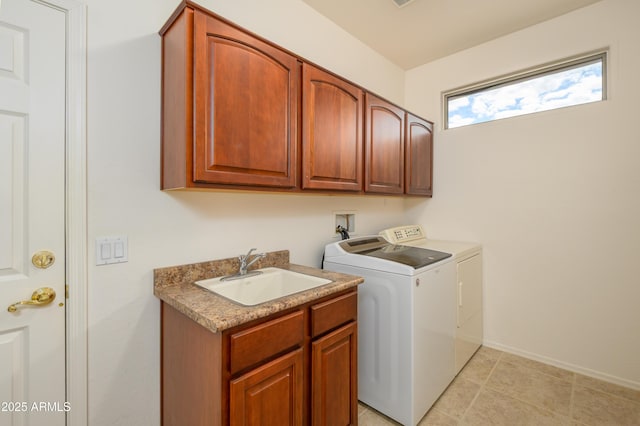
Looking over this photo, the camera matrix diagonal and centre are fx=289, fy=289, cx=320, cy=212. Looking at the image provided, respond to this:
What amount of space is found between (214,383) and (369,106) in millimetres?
1832

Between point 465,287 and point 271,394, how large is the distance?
5.73ft

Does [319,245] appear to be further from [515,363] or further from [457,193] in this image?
[515,363]

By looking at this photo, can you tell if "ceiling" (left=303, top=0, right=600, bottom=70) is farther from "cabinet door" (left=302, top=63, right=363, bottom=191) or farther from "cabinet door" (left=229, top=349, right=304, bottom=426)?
"cabinet door" (left=229, top=349, right=304, bottom=426)

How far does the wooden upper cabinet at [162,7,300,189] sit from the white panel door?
0.39m

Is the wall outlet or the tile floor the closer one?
the tile floor

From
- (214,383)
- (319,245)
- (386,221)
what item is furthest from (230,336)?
(386,221)

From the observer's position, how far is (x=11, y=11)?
1.05 m

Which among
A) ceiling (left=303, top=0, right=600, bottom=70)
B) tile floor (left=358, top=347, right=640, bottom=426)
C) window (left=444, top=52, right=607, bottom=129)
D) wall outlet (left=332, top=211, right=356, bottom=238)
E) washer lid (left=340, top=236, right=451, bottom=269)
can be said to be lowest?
tile floor (left=358, top=347, right=640, bottom=426)

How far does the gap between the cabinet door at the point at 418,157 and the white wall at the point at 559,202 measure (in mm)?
175

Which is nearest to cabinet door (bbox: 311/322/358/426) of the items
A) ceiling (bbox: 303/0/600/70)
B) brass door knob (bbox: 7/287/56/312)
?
brass door knob (bbox: 7/287/56/312)

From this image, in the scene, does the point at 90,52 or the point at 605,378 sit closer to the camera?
the point at 90,52

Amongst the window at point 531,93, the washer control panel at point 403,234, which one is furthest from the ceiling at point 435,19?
the washer control panel at point 403,234

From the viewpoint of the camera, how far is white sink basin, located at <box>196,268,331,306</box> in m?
1.47

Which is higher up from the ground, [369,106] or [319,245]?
[369,106]
